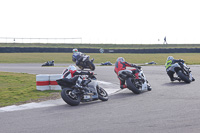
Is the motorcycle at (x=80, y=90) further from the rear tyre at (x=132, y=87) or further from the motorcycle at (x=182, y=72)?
the motorcycle at (x=182, y=72)

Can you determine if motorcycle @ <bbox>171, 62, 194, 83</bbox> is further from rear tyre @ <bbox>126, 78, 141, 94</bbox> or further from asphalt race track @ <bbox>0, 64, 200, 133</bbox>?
asphalt race track @ <bbox>0, 64, 200, 133</bbox>

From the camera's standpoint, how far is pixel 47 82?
42.9 ft

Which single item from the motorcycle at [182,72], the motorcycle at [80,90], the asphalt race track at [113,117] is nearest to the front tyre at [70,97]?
the motorcycle at [80,90]

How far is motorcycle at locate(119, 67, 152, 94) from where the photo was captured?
38.1 ft

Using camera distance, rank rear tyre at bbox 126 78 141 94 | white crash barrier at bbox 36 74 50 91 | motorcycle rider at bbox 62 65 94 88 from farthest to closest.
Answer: white crash barrier at bbox 36 74 50 91 → rear tyre at bbox 126 78 141 94 → motorcycle rider at bbox 62 65 94 88

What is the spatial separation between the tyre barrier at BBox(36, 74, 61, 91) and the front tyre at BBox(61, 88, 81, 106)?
12.2ft

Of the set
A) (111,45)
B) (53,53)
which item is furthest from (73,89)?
(111,45)

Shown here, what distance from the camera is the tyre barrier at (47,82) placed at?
1301 centimetres

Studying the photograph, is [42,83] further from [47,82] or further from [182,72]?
[182,72]

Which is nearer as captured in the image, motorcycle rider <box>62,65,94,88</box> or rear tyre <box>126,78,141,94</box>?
motorcycle rider <box>62,65,94,88</box>

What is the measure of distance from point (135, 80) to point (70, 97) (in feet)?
11.0

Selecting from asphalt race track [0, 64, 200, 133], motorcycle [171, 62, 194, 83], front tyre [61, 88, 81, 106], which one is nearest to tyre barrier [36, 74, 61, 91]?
asphalt race track [0, 64, 200, 133]

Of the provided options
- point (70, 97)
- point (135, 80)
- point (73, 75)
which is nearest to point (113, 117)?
point (70, 97)

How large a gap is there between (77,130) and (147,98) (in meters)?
4.66
